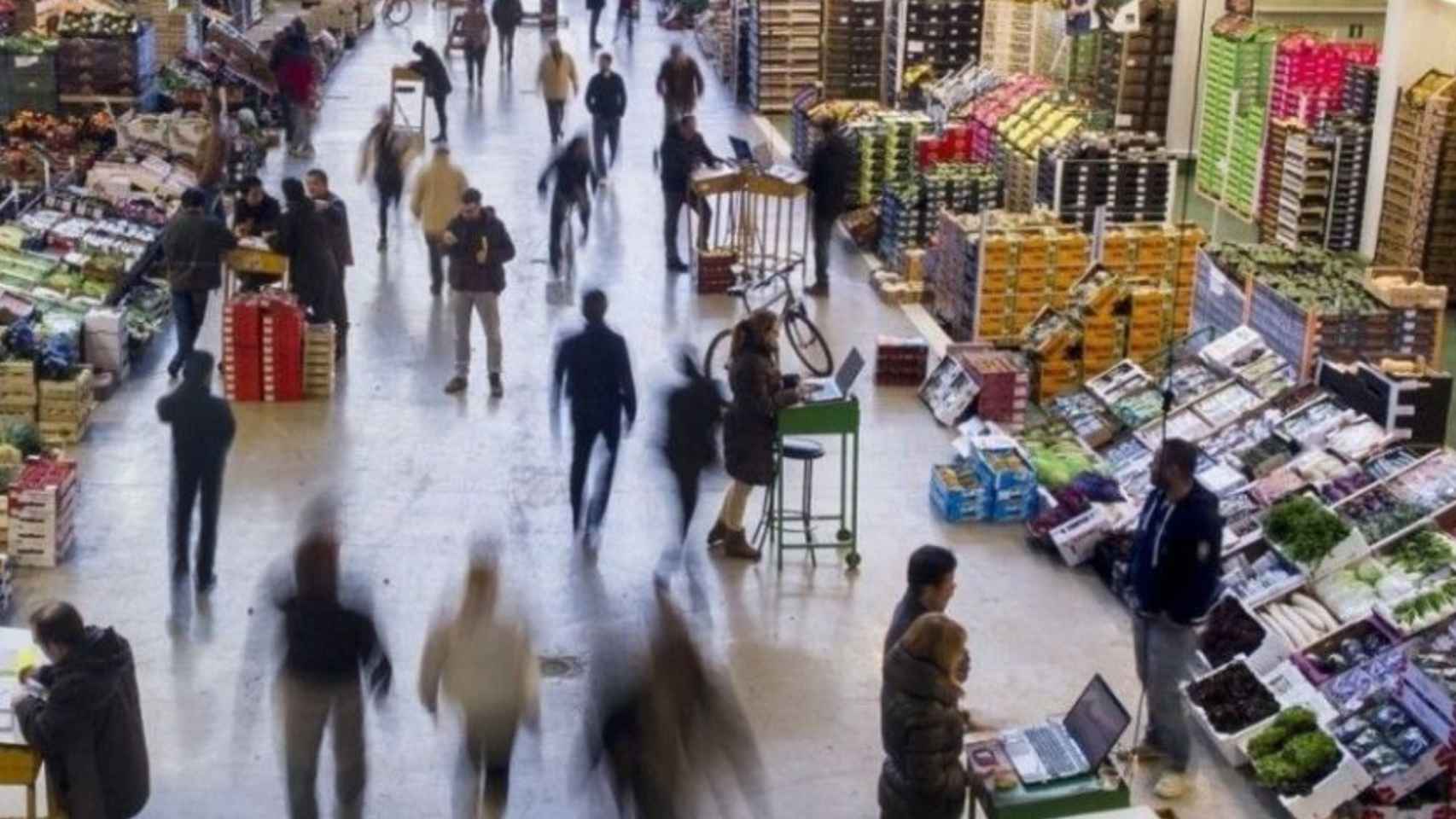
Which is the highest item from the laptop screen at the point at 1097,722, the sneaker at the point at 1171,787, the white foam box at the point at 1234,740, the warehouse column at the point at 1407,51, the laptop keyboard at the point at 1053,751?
the warehouse column at the point at 1407,51

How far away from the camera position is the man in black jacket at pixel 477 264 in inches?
596

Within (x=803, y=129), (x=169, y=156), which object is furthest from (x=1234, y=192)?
(x=169, y=156)

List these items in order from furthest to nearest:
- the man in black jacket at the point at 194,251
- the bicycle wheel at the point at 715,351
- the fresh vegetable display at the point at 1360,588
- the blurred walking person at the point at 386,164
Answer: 1. the blurred walking person at the point at 386,164
2. the bicycle wheel at the point at 715,351
3. the man in black jacket at the point at 194,251
4. the fresh vegetable display at the point at 1360,588

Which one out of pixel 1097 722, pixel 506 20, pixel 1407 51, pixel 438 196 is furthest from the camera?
pixel 506 20

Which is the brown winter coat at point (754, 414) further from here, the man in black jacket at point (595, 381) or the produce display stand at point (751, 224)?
the produce display stand at point (751, 224)

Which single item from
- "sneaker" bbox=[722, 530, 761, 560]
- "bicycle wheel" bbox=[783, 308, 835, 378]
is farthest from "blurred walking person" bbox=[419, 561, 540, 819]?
"bicycle wheel" bbox=[783, 308, 835, 378]

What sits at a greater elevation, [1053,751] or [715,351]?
[1053,751]

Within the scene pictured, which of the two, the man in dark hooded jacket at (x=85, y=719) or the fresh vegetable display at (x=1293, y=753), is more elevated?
the man in dark hooded jacket at (x=85, y=719)

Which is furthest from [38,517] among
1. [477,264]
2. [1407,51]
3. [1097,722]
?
[1407,51]

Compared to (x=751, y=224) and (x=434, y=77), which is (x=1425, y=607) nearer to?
(x=751, y=224)

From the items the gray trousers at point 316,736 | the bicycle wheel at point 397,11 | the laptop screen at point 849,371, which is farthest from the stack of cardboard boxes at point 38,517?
the bicycle wheel at point 397,11

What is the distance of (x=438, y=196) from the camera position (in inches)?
704

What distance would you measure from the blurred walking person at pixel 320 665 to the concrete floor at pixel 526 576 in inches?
42.0

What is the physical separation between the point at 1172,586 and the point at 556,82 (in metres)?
16.2
